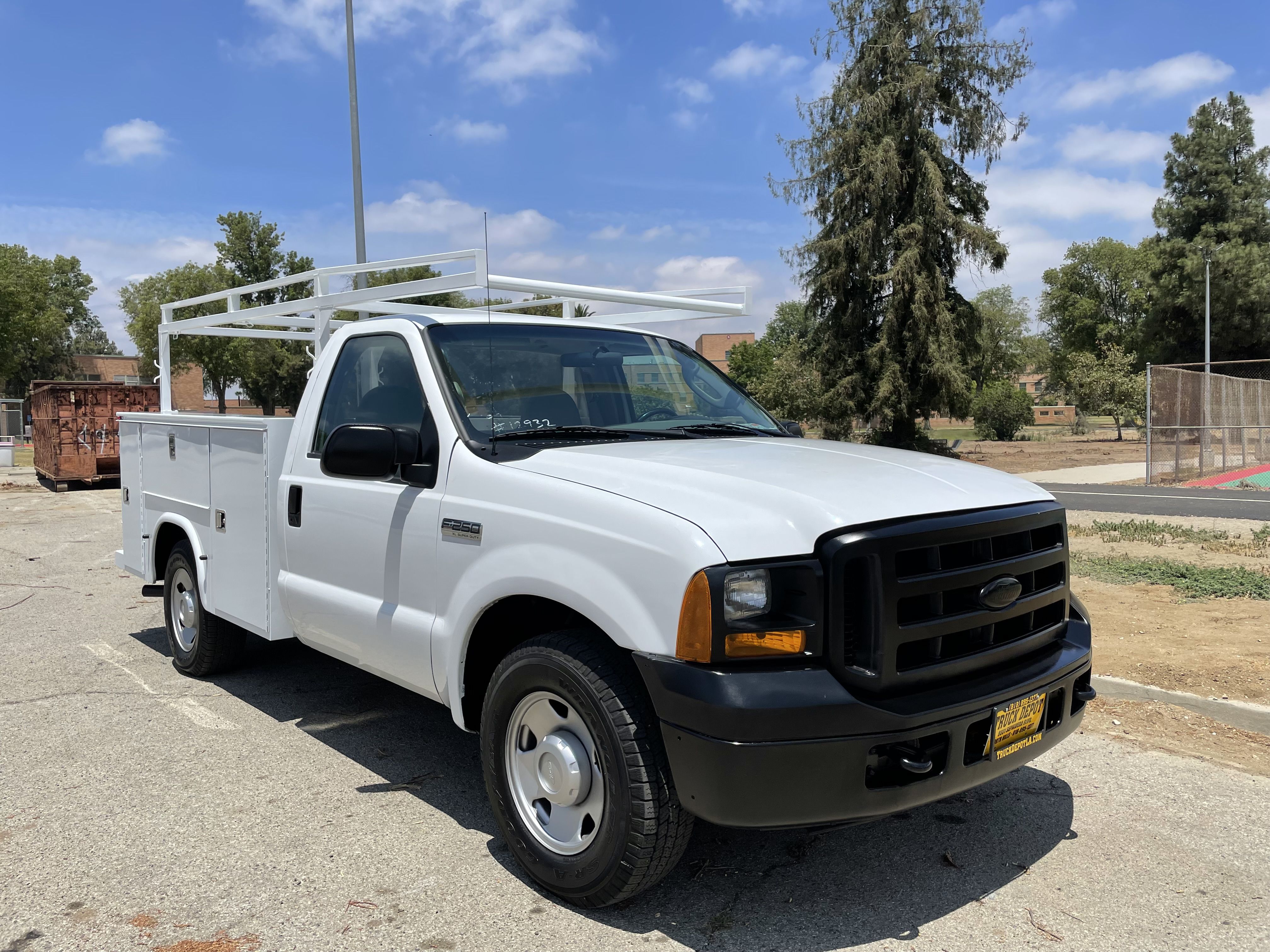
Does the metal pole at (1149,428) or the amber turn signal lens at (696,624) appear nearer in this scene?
the amber turn signal lens at (696,624)

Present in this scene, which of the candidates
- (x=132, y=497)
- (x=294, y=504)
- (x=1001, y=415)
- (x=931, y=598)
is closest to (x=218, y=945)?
(x=294, y=504)

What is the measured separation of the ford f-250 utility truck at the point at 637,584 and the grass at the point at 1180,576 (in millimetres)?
4847

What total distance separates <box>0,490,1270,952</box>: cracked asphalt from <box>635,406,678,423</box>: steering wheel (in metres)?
1.72

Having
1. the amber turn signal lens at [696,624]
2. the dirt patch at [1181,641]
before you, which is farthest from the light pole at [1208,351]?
the amber turn signal lens at [696,624]

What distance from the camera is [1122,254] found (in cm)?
6838

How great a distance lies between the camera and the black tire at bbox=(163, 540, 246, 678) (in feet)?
19.0

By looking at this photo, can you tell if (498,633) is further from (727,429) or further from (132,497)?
(132,497)

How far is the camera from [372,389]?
4.32 m

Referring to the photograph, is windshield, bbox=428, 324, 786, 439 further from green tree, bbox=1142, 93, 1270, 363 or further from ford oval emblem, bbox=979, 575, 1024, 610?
green tree, bbox=1142, 93, 1270, 363

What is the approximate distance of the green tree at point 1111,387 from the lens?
1922 inches

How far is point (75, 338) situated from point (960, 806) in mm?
116780

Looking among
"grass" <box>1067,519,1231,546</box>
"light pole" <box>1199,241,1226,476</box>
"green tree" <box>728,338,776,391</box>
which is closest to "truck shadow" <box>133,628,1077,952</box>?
"grass" <box>1067,519,1231,546</box>

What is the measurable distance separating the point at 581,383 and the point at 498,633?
1.22 meters

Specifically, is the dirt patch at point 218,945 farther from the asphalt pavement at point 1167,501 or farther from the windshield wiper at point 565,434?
the asphalt pavement at point 1167,501
